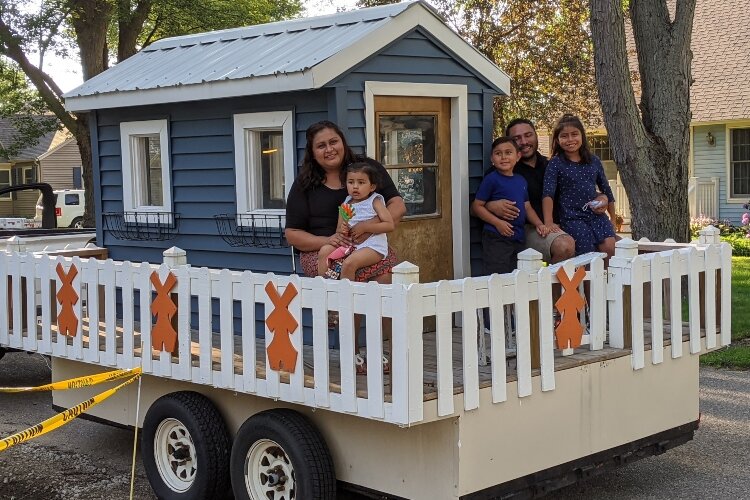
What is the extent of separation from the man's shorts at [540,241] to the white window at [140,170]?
291 centimetres

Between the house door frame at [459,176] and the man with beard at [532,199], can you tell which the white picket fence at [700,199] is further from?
the house door frame at [459,176]

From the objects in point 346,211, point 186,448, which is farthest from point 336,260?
point 186,448

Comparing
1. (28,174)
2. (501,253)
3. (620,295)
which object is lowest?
(620,295)

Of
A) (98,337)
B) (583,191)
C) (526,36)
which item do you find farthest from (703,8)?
(98,337)

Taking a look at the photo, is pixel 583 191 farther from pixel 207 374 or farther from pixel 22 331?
pixel 22 331

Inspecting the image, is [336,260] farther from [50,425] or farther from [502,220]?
[50,425]

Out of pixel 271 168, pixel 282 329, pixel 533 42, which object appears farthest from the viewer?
pixel 533 42

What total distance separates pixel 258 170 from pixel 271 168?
10cm

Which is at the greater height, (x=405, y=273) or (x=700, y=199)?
(x=405, y=273)

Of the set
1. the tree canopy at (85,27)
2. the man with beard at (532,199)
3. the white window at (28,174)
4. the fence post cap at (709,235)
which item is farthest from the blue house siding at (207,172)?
the white window at (28,174)

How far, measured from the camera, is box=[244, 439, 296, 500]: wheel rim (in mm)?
5711

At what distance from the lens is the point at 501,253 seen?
294 inches

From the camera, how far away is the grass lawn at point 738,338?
10.4 meters

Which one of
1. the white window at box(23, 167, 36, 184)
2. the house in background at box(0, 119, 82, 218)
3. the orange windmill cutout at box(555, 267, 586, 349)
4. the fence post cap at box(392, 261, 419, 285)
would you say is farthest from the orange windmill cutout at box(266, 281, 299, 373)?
the white window at box(23, 167, 36, 184)
